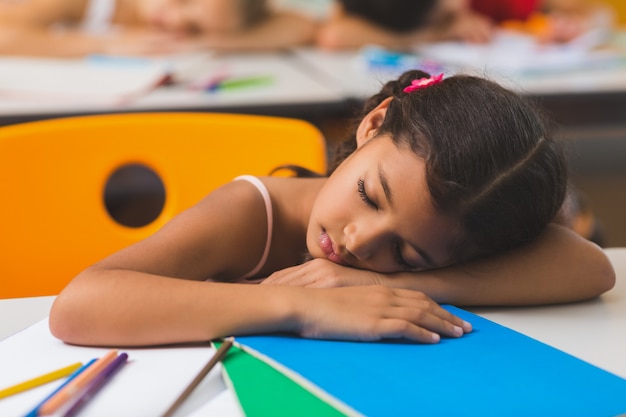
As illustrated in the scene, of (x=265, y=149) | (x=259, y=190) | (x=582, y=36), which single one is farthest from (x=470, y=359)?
(x=582, y=36)

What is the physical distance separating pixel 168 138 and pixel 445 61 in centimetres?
127

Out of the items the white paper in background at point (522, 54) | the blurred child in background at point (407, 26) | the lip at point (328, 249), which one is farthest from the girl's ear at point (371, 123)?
the blurred child in background at point (407, 26)

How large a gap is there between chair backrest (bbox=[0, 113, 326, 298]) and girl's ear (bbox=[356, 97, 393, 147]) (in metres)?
0.24

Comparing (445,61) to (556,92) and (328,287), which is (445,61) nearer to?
(556,92)

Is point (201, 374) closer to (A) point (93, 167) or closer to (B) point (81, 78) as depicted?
(A) point (93, 167)

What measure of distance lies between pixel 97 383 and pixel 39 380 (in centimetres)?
5

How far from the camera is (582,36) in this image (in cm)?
270

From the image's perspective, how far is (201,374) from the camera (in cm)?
74

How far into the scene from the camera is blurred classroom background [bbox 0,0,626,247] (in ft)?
6.24

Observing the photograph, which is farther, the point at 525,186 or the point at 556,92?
the point at 556,92

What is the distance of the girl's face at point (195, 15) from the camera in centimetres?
269

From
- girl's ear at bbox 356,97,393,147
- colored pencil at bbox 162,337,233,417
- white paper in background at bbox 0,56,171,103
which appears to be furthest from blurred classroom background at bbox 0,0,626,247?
colored pencil at bbox 162,337,233,417

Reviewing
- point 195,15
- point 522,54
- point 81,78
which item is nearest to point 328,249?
point 81,78

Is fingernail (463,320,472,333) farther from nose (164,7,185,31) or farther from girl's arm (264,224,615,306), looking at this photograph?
nose (164,7,185,31)
